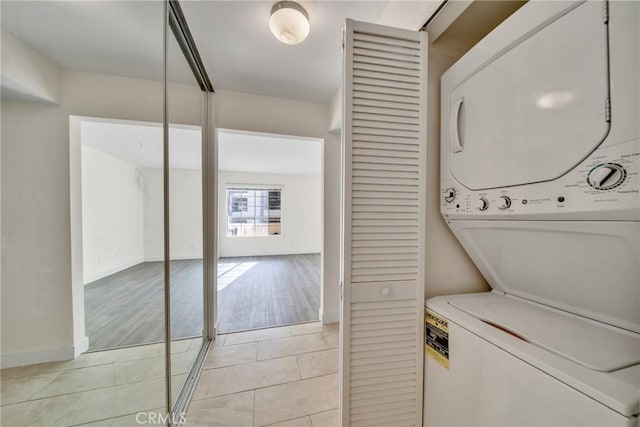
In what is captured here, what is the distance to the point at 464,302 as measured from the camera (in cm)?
93

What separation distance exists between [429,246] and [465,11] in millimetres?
1033

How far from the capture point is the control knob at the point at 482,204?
78 cm

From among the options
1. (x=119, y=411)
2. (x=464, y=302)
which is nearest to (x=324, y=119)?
(x=464, y=302)

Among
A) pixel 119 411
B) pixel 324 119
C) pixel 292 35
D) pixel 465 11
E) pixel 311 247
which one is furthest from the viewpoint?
pixel 311 247

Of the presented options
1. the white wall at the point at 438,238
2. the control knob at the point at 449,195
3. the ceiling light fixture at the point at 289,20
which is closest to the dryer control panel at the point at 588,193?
the control knob at the point at 449,195

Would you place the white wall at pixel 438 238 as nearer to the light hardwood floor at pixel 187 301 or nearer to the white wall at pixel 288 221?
the light hardwood floor at pixel 187 301

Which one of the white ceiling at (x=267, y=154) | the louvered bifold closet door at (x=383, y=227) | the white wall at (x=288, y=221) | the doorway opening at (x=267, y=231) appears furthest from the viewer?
the white wall at (x=288, y=221)

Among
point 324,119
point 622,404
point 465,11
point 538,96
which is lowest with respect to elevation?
point 622,404

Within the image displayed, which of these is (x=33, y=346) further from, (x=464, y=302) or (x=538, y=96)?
(x=538, y=96)

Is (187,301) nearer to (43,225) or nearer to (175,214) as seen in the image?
(175,214)

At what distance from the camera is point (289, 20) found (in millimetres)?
1214

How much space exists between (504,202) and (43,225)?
167 cm

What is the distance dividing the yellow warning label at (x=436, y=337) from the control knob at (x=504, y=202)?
0.50m

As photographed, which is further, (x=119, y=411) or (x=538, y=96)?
(x=119, y=411)
